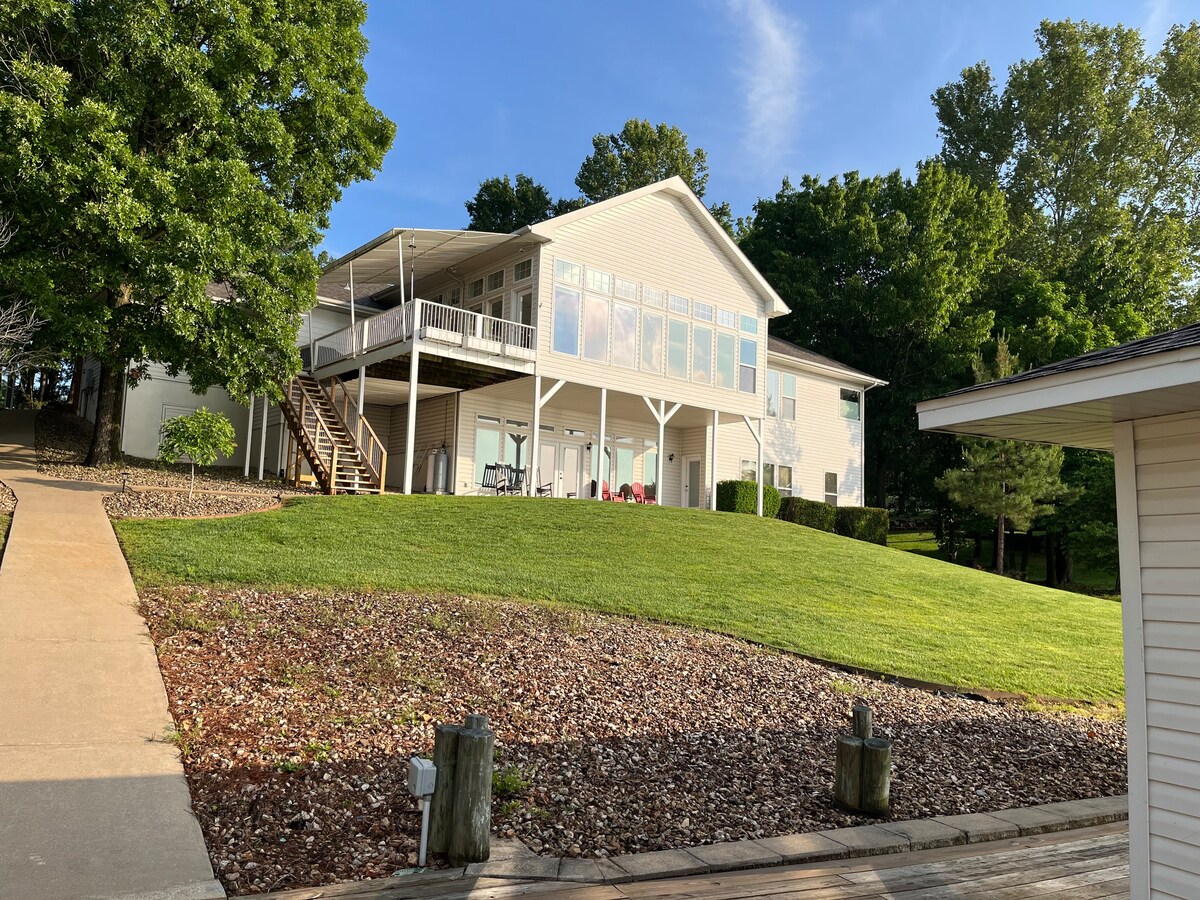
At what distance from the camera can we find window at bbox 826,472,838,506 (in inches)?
1093

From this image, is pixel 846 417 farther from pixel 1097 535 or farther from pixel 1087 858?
pixel 1087 858

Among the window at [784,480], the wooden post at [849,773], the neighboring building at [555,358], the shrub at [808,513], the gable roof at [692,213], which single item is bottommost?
the wooden post at [849,773]

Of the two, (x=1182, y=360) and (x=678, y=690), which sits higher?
(x=1182, y=360)

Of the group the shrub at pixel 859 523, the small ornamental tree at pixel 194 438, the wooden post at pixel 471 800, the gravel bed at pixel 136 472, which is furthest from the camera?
the shrub at pixel 859 523

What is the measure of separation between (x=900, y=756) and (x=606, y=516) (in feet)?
33.0

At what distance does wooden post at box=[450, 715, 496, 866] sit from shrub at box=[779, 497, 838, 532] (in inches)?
832

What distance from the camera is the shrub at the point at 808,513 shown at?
24375 millimetres

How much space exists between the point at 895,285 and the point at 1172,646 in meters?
31.9

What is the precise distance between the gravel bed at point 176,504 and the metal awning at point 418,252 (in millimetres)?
6494

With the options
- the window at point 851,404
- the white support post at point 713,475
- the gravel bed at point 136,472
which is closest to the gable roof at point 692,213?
the white support post at point 713,475

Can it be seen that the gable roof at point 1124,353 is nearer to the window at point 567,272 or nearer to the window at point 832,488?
the window at point 567,272

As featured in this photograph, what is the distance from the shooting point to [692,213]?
23.1 metres

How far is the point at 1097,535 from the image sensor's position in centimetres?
2503

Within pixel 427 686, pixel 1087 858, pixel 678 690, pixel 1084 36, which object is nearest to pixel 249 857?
pixel 427 686
